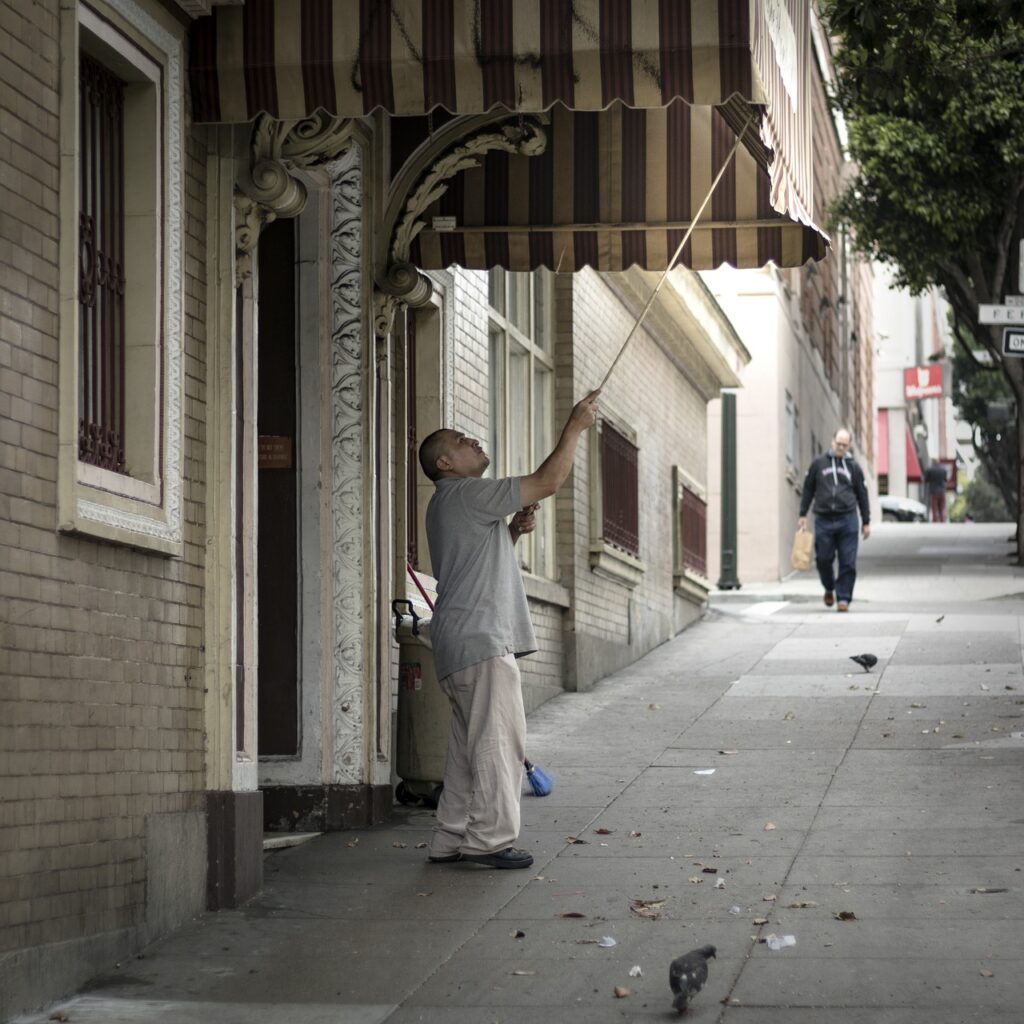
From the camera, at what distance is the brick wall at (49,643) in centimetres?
566

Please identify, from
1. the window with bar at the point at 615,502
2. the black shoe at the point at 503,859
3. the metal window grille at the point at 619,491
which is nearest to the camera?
the black shoe at the point at 503,859

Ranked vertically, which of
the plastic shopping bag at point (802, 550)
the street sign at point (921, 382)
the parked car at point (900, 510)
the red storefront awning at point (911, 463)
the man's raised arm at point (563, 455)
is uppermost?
the street sign at point (921, 382)

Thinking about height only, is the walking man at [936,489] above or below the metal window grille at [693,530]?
above

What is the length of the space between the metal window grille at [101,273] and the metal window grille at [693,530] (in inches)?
523

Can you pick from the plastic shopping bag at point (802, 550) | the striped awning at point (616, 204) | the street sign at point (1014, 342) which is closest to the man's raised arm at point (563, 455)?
the striped awning at point (616, 204)

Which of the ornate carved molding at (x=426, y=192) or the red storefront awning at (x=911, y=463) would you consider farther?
the red storefront awning at (x=911, y=463)

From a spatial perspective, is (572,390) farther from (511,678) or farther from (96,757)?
(96,757)

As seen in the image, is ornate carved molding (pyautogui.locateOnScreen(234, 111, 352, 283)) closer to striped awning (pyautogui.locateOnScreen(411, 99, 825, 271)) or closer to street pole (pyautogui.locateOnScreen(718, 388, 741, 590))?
striped awning (pyautogui.locateOnScreen(411, 99, 825, 271))

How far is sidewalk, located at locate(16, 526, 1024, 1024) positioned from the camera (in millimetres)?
5723

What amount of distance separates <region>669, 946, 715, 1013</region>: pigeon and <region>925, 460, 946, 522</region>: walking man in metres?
67.8

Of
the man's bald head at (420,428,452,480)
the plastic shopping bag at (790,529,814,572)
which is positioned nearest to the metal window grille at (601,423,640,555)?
the plastic shopping bag at (790,529,814,572)

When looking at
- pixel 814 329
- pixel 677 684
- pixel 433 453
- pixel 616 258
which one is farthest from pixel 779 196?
pixel 814 329

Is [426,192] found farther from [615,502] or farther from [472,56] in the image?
[615,502]

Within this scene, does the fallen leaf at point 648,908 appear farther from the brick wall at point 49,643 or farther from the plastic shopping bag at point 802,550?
the plastic shopping bag at point 802,550
